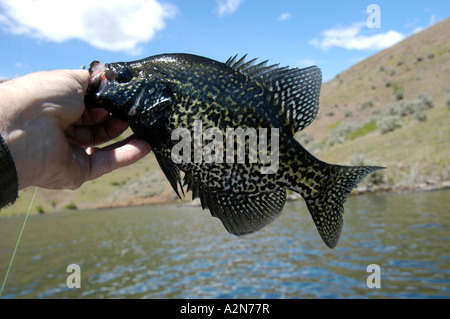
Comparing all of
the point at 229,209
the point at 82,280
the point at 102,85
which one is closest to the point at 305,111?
the point at 229,209

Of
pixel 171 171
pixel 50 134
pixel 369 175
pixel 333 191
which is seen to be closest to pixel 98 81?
pixel 50 134

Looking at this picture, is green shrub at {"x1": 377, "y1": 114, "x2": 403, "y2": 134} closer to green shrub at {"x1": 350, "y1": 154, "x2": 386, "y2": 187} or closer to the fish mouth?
green shrub at {"x1": 350, "y1": 154, "x2": 386, "y2": 187}

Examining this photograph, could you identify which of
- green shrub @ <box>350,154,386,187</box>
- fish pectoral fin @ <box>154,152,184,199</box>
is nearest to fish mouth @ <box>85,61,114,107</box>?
fish pectoral fin @ <box>154,152,184,199</box>

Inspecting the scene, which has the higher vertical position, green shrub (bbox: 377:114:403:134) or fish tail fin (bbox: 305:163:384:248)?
green shrub (bbox: 377:114:403:134)

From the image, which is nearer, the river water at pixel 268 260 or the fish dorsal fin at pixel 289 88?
the fish dorsal fin at pixel 289 88

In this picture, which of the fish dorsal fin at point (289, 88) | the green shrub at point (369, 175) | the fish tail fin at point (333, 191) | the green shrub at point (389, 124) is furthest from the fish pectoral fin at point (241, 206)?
the green shrub at point (389, 124)

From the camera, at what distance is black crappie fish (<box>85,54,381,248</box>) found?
8.54 feet

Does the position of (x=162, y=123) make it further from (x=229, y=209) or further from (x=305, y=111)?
(x=305, y=111)

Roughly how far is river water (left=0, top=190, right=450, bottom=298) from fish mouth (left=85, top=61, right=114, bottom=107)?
13.8 metres

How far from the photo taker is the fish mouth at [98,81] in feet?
9.24

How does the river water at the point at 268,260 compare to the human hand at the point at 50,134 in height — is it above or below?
below

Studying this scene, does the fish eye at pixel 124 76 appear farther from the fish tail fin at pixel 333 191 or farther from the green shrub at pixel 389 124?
the green shrub at pixel 389 124

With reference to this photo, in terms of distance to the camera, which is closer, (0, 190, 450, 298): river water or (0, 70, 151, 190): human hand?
(0, 70, 151, 190): human hand
